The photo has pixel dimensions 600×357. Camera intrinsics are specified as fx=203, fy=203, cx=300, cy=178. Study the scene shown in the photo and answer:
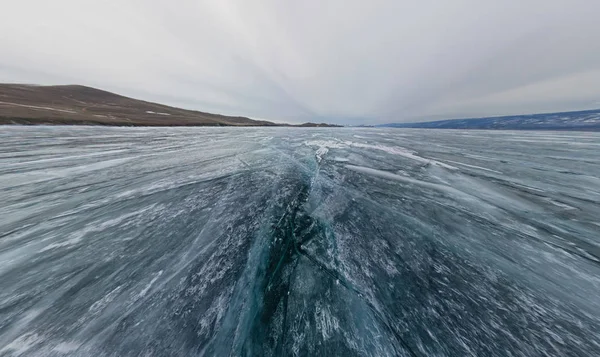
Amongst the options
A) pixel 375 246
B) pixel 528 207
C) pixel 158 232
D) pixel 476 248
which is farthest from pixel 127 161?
pixel 528 207

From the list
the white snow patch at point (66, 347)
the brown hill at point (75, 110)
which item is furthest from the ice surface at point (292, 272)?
the brown hill at point (75, 110)

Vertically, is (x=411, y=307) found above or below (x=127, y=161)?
below

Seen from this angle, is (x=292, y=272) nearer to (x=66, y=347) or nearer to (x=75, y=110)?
(x=66, y=347)

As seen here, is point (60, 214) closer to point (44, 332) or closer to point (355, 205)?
point (44, 332)

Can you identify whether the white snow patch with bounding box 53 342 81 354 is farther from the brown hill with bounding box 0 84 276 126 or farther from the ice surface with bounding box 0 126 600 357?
the brown hill with bounding box 0 84 276 126

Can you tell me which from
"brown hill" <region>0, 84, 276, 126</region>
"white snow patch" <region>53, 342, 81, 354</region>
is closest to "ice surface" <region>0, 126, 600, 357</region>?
"white snow patch" <region>53, 342, 81, 354</region>


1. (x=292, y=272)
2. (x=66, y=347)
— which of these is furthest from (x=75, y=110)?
(x=292, y=272)

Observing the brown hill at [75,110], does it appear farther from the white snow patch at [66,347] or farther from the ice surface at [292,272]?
the white snow patch at [66,347]
